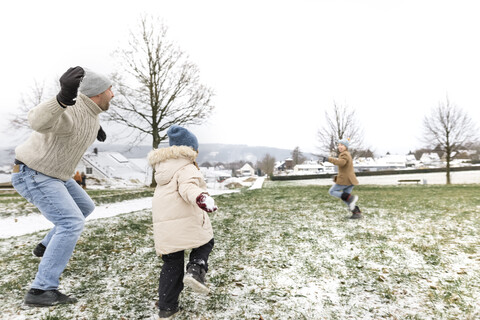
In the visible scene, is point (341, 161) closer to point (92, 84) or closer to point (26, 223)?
point (92, 84)

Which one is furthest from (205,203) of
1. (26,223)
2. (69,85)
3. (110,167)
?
(110,167)

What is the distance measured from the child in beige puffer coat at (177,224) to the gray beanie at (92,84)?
2.83 ft

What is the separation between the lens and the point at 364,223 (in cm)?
587

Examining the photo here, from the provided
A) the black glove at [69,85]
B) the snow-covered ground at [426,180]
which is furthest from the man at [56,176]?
the snow-covered ground at [426,180]

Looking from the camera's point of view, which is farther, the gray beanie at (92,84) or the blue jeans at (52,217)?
the gray beanie at (92,84)

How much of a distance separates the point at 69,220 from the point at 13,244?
3064mm

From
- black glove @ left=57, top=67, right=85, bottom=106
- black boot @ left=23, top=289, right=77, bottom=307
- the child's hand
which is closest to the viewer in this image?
black glove @ left=57, top=67, right=85, bottom=106

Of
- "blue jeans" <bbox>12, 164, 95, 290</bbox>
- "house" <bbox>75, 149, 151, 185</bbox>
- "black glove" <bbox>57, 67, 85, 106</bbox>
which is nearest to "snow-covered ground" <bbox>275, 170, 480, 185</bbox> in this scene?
"house" <bbox>75, 149, 151, 185</bbox>

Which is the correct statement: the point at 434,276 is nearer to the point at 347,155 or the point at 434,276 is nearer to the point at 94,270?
the point at 347,155

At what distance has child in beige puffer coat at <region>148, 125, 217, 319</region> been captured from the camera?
243 cm

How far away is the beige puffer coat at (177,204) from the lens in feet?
8.00

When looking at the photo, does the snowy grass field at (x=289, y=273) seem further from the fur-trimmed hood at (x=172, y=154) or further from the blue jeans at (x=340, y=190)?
the fur-trimmed hood at (x=172, y=154)

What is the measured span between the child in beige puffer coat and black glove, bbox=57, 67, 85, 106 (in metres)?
0.82

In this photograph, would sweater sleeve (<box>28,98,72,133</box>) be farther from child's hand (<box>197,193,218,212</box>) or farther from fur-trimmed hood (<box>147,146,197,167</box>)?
child's hand (<box>197,193,218,212</box>)
